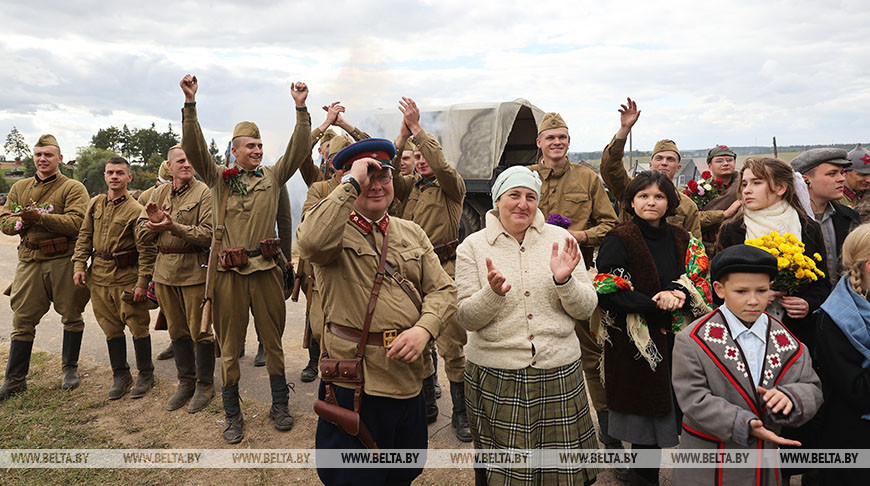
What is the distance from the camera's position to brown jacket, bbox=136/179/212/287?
4754mm

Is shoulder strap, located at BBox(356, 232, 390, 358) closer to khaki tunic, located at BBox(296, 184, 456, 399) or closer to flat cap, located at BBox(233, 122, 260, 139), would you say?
khaki tunic, located at BBox(296, 184, 456, 399)

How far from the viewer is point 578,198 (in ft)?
13.9

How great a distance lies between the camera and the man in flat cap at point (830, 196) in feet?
11.2

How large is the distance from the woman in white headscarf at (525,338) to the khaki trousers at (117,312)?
3937 millimetres

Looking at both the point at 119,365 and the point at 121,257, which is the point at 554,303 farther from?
the point at 119,365

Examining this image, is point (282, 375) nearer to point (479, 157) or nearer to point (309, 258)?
point (309, 258)

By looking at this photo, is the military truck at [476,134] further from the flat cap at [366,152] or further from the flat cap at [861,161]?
the flat cap at [366,152]

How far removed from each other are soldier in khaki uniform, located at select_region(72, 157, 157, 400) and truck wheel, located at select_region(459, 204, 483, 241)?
18.4 feet

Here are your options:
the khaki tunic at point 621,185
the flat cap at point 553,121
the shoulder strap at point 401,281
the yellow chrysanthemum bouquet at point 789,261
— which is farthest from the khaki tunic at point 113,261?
the yellow chrysanthemum bouquet at point 789,261

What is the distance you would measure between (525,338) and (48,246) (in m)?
5.13

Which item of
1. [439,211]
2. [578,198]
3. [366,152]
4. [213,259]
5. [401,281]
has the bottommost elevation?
[213,259]

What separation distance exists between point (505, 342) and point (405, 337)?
0.57 m

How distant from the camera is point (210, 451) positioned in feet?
13.5

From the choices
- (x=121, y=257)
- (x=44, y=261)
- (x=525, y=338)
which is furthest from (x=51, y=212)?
(x=525, y=338)
